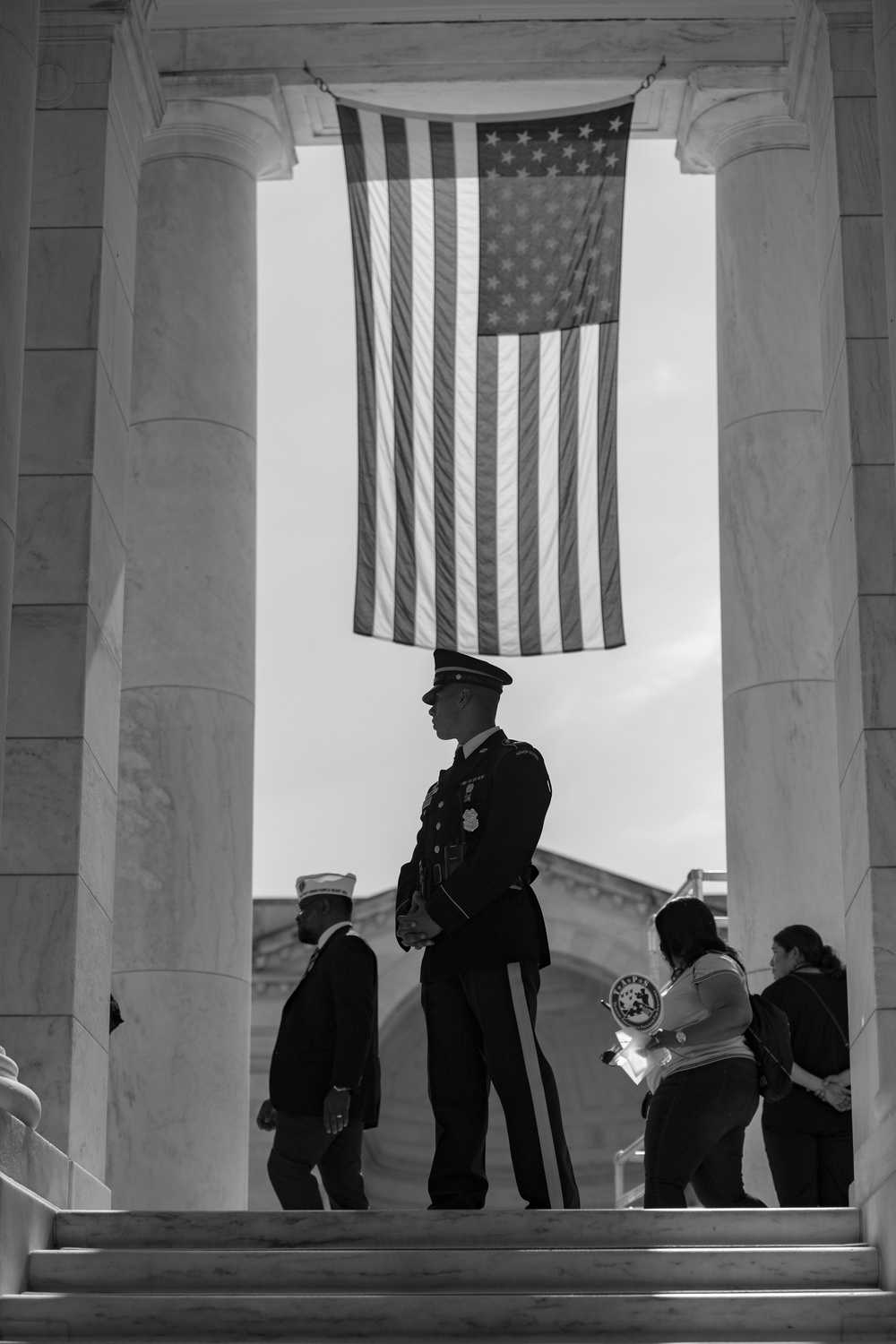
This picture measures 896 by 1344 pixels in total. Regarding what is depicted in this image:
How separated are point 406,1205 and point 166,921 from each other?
1050 inches

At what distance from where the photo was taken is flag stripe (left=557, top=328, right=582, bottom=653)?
22.4 metres

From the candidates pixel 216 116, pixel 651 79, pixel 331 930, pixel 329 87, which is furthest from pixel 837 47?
pixel 216 116

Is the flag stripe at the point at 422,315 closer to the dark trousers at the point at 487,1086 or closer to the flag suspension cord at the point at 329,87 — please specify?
the flag suspension cord at the point at 329,87

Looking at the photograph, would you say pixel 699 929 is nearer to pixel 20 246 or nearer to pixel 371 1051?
pixel 371 1051

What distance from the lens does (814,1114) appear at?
15.4 metres

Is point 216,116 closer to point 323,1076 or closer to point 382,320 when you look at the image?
point 382,320

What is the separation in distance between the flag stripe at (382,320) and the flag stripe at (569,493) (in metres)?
1.83

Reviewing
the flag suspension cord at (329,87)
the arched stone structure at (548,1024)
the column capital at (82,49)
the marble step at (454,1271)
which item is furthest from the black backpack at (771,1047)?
the arched stone structure at (548,1024)

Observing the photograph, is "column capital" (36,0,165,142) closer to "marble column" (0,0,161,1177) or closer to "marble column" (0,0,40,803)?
"marble column" (0,0,161,1177)

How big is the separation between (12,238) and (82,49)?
404cm

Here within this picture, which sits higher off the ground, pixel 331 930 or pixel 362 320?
pixel 362 320

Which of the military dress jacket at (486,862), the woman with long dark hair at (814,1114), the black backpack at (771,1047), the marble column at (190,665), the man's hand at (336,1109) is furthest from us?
the marble column at (190,665)

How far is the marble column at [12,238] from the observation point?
1263 centimetres

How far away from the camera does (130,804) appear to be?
2167cm
